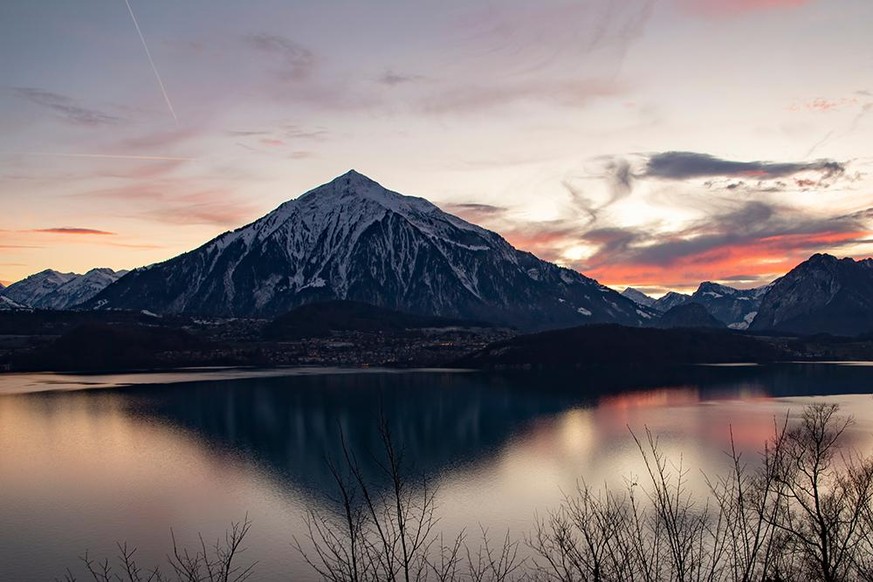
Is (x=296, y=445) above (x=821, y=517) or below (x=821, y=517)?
below

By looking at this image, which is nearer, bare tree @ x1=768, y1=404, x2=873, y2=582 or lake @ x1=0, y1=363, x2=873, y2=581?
bare tree @ x1=768, y1=404, x2=873, y2=582

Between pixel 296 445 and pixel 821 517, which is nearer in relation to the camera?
pixel 821 517

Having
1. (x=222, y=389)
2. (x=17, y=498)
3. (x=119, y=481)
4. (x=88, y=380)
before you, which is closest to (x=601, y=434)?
(x=119, y=481)

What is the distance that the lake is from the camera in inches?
1924

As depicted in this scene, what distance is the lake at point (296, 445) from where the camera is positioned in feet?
160

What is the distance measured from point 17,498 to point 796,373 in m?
184

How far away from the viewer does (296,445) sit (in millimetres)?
85250

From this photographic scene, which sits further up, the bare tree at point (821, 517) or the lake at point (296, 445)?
the bare tree at point (821, 517)

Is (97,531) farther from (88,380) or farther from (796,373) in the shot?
(796,373)

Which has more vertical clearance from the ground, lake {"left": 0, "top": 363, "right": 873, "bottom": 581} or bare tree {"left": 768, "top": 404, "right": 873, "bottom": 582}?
bare tree {"left": 768, "top": 404, "right": 873, "bottom": 582}

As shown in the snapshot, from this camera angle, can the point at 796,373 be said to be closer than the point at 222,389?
No

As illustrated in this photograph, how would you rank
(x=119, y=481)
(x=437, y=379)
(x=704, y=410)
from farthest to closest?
(x=437, y=379) < (x=704, y=410) < (x=119, y=481)

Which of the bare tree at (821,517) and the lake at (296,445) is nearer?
the bare tree at (821,517)

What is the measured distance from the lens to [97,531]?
1882 inches
